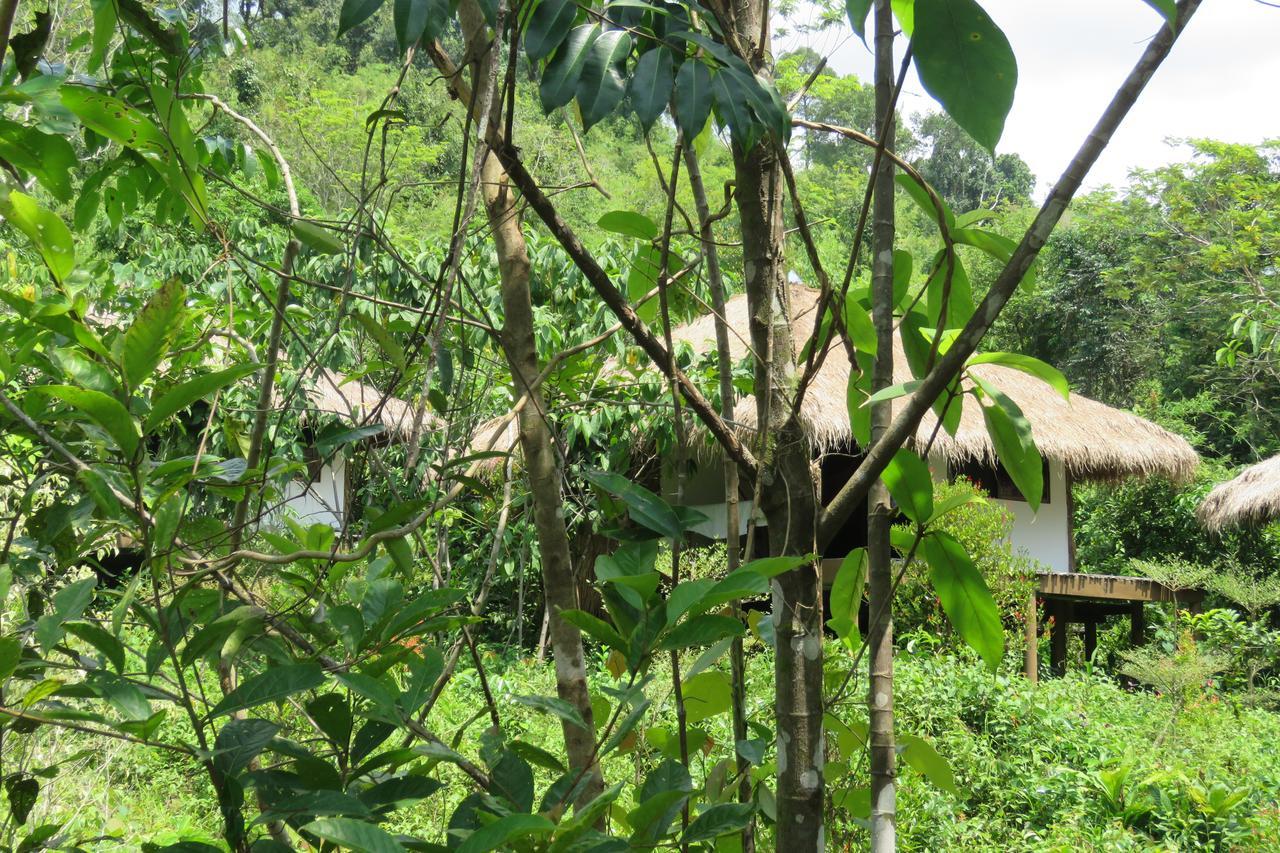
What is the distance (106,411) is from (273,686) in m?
0.20

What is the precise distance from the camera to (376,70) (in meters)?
22.8

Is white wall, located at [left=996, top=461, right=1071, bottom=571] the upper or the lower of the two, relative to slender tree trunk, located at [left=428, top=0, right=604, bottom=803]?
lower

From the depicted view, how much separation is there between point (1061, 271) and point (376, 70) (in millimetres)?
15564

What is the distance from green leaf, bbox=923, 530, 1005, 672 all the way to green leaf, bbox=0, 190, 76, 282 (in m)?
0.76

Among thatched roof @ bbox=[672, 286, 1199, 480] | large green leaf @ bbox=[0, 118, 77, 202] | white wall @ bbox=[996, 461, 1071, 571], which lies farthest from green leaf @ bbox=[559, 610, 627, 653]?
white wall @ bbox=[996, 461, 1071, 571]

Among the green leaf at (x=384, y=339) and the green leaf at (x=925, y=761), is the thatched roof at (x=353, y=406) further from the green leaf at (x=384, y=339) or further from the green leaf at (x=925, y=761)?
the green leaf at (x=925, y=761)

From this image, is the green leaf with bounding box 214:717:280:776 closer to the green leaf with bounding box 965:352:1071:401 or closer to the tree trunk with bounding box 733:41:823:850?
the tree trunk with bounding box 733:41:823:850

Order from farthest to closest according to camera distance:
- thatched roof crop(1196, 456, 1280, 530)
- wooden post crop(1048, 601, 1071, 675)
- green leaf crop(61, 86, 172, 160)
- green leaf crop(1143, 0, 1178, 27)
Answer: thatched roof crop(1196, 456, 1280, 530) → wooden post crop(1048, 601, 1071, 675) → green leaf crop(61, 86, 172, 160) → green leaf crop(1143, 0, 1178, 27)

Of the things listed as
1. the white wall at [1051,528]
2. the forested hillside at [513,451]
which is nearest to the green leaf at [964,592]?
the forested hillside at [513,451]

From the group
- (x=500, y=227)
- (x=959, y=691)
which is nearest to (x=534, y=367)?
(x=500, y=227)

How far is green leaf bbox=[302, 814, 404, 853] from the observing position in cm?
51

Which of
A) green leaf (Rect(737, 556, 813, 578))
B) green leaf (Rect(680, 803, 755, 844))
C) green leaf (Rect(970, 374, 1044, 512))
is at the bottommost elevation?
green leaf (Rect(680, 803, 755, 844))

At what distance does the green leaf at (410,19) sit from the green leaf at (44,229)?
1.12 feet

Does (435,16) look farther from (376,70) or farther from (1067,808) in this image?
(376,70)
